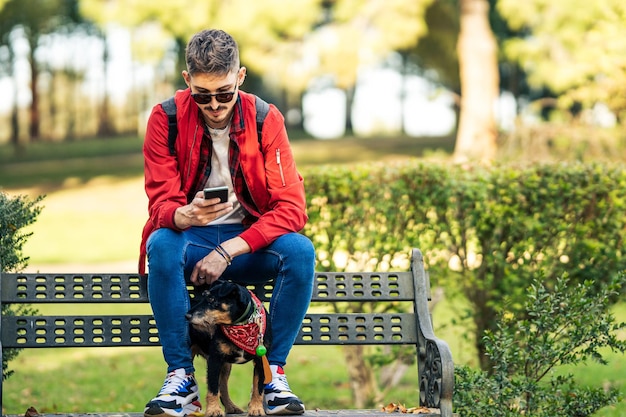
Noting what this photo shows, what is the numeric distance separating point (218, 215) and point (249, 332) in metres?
0.54

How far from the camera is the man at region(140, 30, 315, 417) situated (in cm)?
393

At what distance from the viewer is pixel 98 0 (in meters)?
19.6

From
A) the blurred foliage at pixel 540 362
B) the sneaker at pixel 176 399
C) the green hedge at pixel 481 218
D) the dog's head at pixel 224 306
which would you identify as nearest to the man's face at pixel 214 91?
the dog's head at pixel 224 306

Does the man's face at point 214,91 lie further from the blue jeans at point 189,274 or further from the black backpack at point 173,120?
the blue jeans at point 189,274

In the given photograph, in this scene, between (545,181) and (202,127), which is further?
(545,181)

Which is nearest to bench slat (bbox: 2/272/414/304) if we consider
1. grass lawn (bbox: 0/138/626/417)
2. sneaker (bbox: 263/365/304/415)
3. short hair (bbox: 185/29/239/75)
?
sneaker (bbox: 263/365/304/415)

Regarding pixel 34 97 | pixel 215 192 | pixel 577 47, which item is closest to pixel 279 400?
pixel 215 192

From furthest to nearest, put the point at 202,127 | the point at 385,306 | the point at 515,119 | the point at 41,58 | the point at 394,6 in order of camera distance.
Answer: the point at 41,58, the point at 394,6, the point at 515,119, the point at 385,306, the point at 202,127

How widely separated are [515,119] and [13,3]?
19.7 meters

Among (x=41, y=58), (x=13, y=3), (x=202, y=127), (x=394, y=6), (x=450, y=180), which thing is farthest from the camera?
(x=41, y=58)

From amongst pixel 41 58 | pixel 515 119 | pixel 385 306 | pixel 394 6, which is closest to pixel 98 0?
pixel 394 6

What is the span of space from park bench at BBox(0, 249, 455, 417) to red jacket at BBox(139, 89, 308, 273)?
283 mm

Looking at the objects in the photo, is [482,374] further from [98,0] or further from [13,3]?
[13,3]

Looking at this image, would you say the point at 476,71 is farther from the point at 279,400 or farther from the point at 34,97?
the point at 34,97
